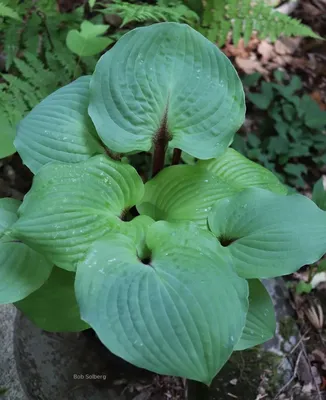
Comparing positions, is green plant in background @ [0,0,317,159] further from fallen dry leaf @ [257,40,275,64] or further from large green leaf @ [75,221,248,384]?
large green leaf @ [75,221,248,384]

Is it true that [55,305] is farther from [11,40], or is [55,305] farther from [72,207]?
[11,40]

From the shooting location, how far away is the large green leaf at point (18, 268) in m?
0.97

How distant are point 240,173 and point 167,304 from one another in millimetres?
499

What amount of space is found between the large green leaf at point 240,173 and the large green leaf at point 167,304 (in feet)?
0.95

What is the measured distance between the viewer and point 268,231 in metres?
0.99

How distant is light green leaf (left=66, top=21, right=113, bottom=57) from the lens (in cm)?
151

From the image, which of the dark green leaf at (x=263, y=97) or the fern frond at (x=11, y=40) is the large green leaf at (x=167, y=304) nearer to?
the fern frond at (x=11, y=40)

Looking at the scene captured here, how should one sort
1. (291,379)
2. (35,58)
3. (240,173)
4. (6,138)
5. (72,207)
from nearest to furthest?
(72,207), (240,173), (6,138), (291,379), (35,58)

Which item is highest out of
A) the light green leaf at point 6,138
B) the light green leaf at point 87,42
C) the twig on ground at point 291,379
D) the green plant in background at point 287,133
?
the light green leaf at point 87,42

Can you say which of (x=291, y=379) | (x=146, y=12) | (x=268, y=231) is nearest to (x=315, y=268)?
(x=291, y=379)

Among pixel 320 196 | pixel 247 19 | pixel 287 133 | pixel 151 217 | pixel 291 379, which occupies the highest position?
pixel 247 19

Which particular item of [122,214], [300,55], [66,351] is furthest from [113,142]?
[300,55]

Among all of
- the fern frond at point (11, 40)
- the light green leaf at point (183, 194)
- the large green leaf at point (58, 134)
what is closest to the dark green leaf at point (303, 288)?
the light green leaf at point (183, 194)

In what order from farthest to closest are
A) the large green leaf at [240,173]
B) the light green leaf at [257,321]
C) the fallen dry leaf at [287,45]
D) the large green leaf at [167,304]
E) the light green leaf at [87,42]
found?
the fallen dry leaf at [287,45] → the light green leaf at [87,42] → the large green leaf at [240,173] → the light green leaf at [257,321] → the large green leaf at [167,304]
